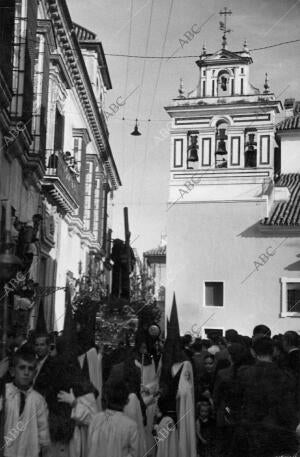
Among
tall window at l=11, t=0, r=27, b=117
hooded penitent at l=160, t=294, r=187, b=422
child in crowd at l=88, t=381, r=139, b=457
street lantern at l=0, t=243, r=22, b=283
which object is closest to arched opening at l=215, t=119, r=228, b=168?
tall window at l=11, t=0, r=27, b=117

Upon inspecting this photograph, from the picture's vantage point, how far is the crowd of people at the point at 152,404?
4797 mm

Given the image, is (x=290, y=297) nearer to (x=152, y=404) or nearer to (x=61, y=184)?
(x=61, y=184)

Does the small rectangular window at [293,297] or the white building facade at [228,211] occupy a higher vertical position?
the white building facade at [228,211]

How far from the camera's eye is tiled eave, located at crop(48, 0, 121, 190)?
17.3 m

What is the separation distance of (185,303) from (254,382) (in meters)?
18.9

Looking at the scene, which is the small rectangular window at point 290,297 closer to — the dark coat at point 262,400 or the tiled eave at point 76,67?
the tiled eave at point 76,67

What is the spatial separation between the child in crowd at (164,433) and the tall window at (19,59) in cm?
727

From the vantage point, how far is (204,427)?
7156 millimetres

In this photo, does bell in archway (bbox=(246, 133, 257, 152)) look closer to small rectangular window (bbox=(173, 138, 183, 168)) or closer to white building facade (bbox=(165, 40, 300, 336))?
white building facade (bbox=(165, 40, 300, 336))

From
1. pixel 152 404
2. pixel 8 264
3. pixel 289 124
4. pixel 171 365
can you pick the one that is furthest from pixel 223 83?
pixel 171 365

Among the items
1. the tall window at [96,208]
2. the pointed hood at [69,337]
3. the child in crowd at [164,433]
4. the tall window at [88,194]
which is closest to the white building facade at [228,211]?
the tall window at [96,208]

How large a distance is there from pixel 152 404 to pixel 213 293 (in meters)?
17.2

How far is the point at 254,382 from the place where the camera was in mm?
5371

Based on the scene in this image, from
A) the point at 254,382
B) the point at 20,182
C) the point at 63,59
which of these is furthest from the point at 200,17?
the point at 254,382
